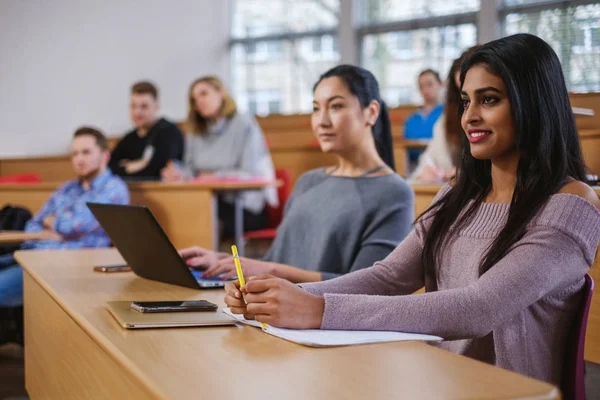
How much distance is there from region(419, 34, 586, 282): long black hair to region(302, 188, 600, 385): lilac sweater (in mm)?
31

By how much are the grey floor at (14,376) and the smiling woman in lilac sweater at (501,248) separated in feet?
3.60

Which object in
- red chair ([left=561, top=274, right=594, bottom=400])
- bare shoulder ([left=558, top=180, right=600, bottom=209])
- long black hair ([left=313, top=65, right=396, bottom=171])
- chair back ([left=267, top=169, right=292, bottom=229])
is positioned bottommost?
chair back ([left=267, top=169, right=292, bottom=229])

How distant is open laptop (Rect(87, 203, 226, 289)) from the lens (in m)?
1.77

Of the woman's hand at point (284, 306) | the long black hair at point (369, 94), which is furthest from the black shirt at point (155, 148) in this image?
the woman's hand at point (284, 306)

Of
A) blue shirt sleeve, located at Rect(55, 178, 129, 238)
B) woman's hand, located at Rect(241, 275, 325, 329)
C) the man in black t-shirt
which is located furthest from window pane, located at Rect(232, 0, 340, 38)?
woman's hand, located at Rect(241, 275, 325, 329)

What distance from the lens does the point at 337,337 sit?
1213 millimetres

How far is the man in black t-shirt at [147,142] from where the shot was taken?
555 centimetres

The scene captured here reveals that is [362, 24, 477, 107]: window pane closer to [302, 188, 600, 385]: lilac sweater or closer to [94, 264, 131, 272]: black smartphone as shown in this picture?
[94, 264, 131, 272]: black smartphone

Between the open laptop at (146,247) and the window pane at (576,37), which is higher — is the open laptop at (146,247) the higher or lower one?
the lower one

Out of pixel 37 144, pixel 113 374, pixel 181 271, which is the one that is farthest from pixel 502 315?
pixel 37 144

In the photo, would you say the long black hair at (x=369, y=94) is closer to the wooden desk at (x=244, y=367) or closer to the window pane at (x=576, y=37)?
the wooden desk at (x=244, y=367)

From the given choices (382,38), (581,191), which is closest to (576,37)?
(382,38)

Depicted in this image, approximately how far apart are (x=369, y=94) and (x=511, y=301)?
1138mm

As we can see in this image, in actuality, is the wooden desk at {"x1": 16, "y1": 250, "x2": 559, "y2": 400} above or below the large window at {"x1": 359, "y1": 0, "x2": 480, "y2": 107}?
below
